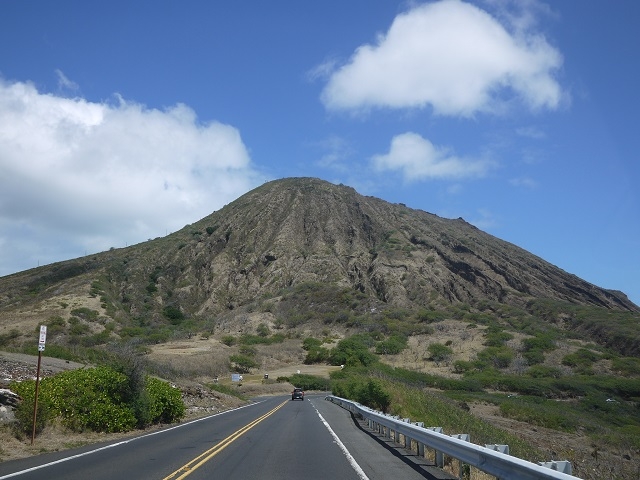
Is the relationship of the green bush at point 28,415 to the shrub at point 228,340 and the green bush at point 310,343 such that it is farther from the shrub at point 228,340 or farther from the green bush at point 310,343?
the shrub at point 228,340

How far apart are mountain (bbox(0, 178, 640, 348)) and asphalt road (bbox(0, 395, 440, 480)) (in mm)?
90741

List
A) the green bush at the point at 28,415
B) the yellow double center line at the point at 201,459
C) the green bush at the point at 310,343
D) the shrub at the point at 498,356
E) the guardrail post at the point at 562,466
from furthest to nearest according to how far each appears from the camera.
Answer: the green bush at the point at 310,343
the shrub at the point at 498,356
the green bush at the point at 28,415
the yellow double center line at the point at 201,459
the guardrail post at the point at 562,466

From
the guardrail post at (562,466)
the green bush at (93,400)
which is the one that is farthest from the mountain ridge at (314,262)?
the guardrail post at (562,466)

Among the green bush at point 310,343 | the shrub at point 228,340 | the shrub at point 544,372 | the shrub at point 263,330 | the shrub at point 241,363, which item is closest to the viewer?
the shrub at point 544,372

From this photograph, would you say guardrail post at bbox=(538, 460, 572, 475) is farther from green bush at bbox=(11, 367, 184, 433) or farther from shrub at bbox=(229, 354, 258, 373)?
shrub at bbox=(229, 354, 258, 373)

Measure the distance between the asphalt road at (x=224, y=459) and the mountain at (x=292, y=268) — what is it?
9074 centimetres

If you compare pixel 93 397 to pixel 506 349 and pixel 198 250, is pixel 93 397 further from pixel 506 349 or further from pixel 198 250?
pixel 198 250

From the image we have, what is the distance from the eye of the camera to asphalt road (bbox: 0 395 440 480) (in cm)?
1059

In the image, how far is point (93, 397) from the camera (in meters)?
18.7

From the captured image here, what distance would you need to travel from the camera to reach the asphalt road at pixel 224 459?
34.7 feet

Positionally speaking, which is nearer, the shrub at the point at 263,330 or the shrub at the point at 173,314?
the shrub at the point at 263,330

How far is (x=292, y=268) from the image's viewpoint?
125 m

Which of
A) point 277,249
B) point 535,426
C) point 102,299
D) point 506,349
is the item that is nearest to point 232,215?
point 277,249

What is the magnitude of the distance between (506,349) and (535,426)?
1860 inches
